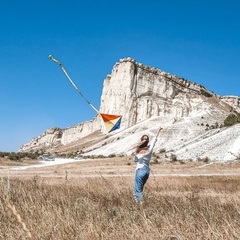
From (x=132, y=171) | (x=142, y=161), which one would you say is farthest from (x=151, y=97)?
(x=142, y=161)

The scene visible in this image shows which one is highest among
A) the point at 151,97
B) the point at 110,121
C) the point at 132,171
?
the point at 151,97

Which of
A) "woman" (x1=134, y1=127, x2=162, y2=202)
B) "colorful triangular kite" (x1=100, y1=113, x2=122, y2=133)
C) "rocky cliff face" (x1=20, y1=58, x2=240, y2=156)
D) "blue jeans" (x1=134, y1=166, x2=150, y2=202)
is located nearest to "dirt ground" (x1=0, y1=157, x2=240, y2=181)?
"colorful triangular kite" (x1=100, y1=113, x2=122, y2=133)

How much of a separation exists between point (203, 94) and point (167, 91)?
48.8 feet

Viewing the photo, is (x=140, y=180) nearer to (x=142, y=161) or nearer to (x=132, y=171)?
(x=142, y=161)

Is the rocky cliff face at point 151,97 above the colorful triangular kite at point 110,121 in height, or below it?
above

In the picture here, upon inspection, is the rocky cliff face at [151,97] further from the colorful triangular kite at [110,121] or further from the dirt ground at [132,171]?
the colorful triangular kite at [110,121]

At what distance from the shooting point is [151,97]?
98.2m

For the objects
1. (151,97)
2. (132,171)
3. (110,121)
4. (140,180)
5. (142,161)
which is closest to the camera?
(140,180)

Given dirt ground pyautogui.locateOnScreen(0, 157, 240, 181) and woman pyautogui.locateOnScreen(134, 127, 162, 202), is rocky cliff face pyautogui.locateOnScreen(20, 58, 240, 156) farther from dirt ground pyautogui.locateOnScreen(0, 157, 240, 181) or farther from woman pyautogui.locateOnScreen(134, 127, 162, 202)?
woman pyautogui.locateOnScreen(134, 127, 162, 202)

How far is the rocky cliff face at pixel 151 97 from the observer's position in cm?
9412

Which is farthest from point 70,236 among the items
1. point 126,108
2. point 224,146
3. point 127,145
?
point 126,108

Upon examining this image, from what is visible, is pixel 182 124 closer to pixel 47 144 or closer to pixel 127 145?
pixel 127 145

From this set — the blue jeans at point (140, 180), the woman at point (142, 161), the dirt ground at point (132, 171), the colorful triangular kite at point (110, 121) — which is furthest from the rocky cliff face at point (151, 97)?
the blue jeans at point (140, 180)

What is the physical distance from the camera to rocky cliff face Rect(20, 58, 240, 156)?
9412 centimetres
